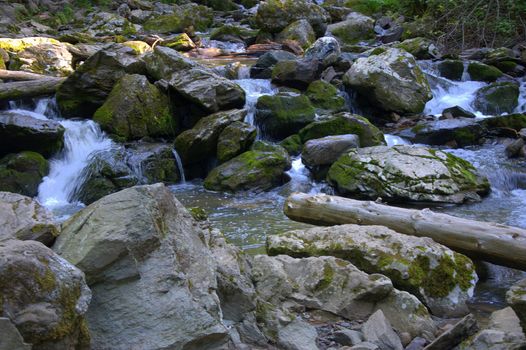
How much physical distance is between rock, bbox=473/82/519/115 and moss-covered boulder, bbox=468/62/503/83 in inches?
46.1

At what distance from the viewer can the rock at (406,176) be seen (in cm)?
880

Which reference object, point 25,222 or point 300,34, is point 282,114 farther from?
point 25,222

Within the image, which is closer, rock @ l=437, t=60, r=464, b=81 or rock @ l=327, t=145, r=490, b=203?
rock @ l=327, t=145, r=490, b=203

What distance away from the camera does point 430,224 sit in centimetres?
572

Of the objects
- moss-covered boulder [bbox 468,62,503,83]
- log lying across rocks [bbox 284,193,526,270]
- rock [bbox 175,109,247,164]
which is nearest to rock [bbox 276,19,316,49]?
moss-covered boulder [bbox 468,62,503,83]

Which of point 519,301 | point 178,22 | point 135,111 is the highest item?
point 519,301

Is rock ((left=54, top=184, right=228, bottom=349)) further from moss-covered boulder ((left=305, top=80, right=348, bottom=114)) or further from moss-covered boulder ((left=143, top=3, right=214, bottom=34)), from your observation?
moss-covered boulder ((left=143, top=3, right=214, bottom=34))

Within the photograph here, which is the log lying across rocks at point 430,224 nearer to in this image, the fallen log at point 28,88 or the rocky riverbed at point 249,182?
the rocky riverbed at point 249,182

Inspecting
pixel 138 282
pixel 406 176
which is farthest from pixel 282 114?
pixel 138 282

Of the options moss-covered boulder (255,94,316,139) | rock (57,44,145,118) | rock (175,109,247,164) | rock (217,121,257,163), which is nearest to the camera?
rock (217,121,257,163)

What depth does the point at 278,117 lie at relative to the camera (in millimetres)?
11773

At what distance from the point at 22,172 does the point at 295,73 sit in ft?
20.8

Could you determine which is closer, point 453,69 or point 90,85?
point 90,85

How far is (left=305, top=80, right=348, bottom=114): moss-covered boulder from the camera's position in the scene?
12.6 m
